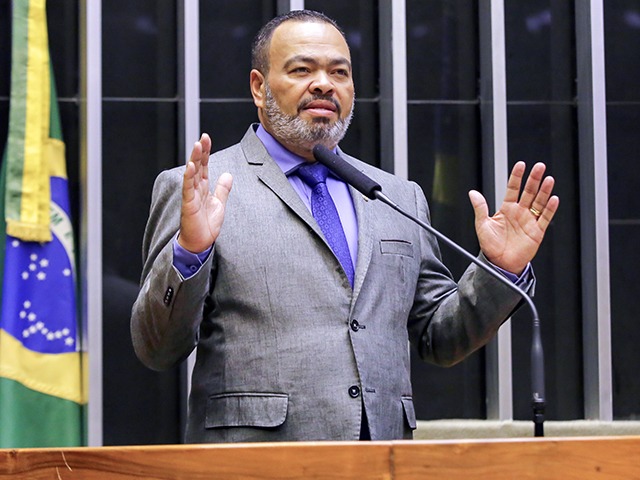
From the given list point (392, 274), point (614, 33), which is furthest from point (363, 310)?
point (614, 33)

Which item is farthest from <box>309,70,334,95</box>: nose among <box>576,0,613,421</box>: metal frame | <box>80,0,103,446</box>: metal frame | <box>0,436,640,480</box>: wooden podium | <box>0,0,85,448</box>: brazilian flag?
<box>576,0,613,421</box>: metal frame

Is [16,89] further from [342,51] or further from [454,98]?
[342,51]

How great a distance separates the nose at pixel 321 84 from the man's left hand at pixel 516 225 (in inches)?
20.0

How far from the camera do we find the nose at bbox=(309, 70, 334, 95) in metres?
3.12

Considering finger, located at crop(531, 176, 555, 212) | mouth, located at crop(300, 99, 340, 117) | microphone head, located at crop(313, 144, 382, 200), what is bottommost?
finger, located at crop(531, 176, 555, 212)

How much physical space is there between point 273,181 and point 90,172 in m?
2.93

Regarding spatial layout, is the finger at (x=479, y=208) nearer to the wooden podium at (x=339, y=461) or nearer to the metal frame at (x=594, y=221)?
the wooden podium at (x=339, y=461)

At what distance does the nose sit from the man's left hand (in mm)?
508

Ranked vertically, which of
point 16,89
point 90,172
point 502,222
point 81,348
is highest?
point 16,89

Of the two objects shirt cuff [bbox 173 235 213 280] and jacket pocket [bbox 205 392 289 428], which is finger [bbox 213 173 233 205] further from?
jacket pocket [bbox 205 392 289 428]

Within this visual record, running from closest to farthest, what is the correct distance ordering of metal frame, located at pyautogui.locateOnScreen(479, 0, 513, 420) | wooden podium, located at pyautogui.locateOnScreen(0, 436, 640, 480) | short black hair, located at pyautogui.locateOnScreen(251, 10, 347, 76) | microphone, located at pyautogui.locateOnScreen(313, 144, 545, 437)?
wooden podium, located at pyautogui.locateOnScreen(0, 436, 640, 480) → microphone, located at pyautogui.locateOnScreen(313, 144, 545, 437) → short black hair, located at pyautogui.locateOnScreen(251, 10, 347, 76) → metal frame, located at pyautogui.locateOnScreen(479, 0, 513, 420)

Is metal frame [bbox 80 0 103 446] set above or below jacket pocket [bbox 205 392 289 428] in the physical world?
above

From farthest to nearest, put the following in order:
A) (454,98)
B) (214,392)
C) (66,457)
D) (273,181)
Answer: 1. (454,98)
2. (273,181)
3. (214,392)
4. (66,457)

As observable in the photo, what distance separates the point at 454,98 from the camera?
249 inches
